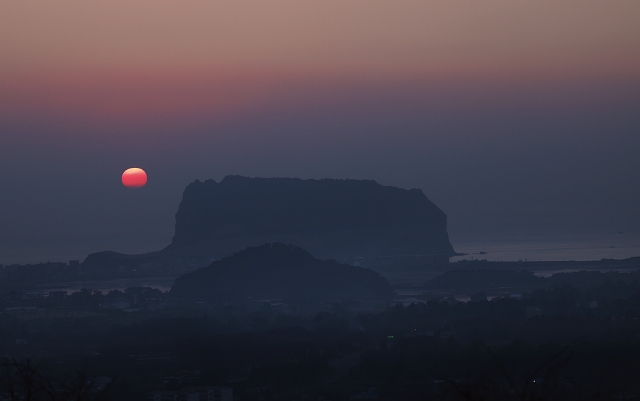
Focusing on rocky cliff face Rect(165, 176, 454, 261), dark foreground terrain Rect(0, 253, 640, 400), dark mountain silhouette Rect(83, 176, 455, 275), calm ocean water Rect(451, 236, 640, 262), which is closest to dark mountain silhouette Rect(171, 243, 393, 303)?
dark foreground terrain Rect(0, 253, 640, 400)

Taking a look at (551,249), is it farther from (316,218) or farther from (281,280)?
(281,280)

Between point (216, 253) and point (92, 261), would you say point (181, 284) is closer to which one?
point (92, 261)

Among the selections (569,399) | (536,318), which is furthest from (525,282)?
(569,399)

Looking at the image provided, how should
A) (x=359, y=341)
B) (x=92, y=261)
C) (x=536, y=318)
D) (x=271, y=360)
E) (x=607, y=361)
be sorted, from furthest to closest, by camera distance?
(x=92, y=261) → (x=536, y=318) → (x=359, y=341) → (x=271, y=360) → (x=607, y=361)

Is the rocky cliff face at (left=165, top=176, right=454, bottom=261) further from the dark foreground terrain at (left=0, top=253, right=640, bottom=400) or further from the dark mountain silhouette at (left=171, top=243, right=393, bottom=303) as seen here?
the dark foreground terrain at (left=0, top=253, right=640, bottom=400)

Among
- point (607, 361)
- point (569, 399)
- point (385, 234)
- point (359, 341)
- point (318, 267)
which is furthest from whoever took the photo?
point (385, 234)
